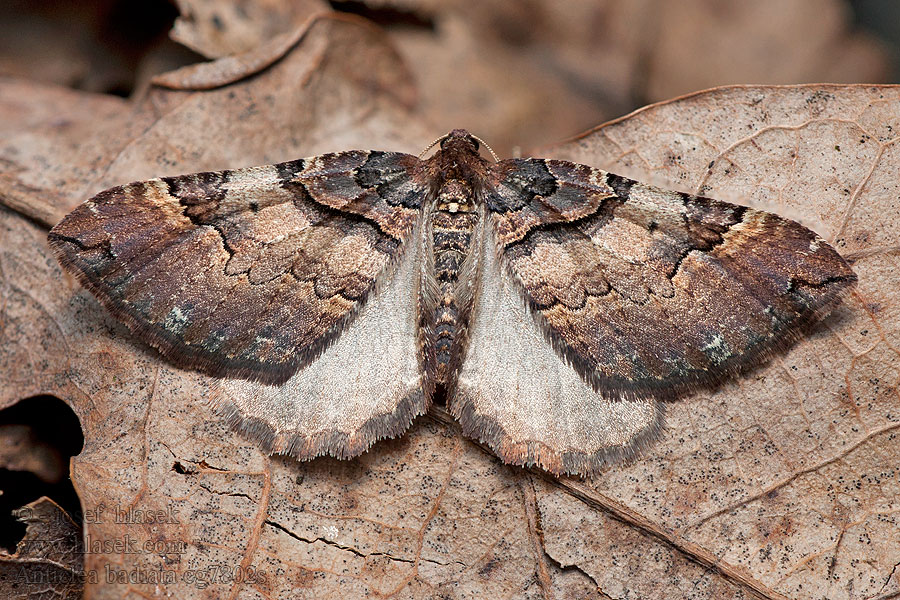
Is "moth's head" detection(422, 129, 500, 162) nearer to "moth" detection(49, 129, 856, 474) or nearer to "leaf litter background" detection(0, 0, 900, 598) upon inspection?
"moth" detection(49, 129, 856, 474)

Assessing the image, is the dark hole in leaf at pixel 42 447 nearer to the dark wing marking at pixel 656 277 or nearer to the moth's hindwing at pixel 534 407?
the moth's hindwing at pixel 534 407

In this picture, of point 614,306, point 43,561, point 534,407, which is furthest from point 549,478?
point 43,561

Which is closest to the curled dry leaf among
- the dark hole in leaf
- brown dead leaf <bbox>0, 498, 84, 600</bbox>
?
brown dead leaf <bbox>0, 498, 84, 600</bbox>

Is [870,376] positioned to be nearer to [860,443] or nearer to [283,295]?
[860,443]

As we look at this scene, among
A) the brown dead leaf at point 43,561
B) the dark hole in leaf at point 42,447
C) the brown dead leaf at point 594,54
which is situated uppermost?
the brown dead leaf at point 594,54

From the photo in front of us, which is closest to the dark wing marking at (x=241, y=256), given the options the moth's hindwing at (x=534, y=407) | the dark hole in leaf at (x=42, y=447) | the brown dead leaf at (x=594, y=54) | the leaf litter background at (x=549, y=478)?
the leaf litter background at (x=549, y=478)

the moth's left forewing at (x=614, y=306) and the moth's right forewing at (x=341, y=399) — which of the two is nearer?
the moth's left forewing at (x=614, y=306)
